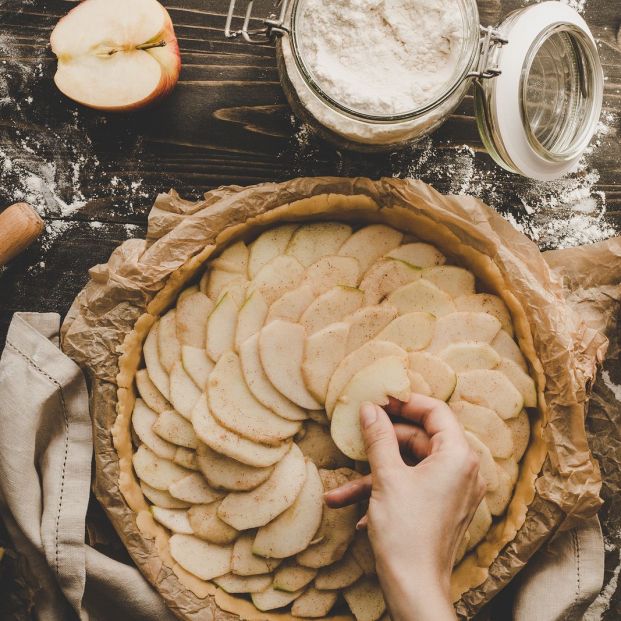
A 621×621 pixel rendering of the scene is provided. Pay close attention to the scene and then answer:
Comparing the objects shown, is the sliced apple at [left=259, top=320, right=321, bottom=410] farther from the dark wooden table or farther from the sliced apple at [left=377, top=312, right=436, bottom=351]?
the dark wooden table

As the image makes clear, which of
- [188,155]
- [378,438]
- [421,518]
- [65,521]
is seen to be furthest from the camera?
[188,155]

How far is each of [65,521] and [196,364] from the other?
1.77 ft

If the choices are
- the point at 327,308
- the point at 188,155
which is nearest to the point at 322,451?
the point at 327,308

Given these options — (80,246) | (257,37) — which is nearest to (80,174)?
(80,246)

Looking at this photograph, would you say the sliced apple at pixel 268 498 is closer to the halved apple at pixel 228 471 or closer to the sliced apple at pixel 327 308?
the halved apple at pixel 228 471

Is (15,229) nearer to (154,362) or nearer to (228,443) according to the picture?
(154,362)

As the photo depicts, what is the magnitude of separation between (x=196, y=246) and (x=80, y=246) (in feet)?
1.43

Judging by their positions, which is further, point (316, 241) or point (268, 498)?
point (316, 241)

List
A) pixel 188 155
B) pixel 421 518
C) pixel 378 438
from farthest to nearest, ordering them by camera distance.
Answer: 1. pixel 188 155
2. pixel 378 438
3. pixel 421 518

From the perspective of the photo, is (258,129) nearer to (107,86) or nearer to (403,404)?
(107,86)

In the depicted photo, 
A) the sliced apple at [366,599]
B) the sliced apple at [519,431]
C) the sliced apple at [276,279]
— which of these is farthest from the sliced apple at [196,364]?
the sliced apple at [519,431]

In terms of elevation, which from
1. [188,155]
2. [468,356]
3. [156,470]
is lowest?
[156,470]

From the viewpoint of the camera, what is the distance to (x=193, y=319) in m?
1.70

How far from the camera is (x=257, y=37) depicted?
5.93 feet
